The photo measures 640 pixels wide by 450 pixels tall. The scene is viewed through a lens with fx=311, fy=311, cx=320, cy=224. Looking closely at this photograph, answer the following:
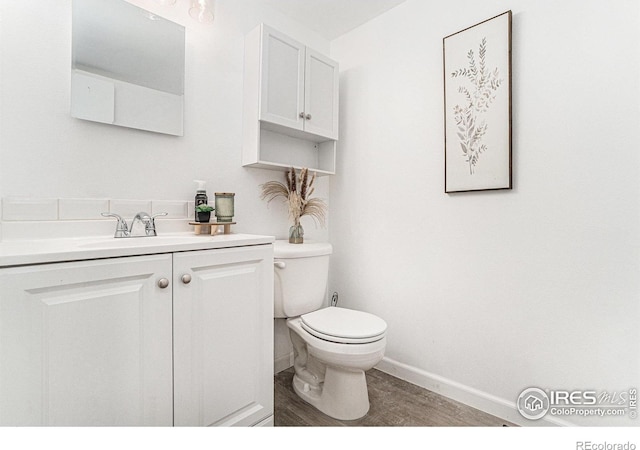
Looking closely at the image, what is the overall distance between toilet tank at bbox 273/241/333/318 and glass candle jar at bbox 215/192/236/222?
0.29m

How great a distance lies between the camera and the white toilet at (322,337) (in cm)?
143

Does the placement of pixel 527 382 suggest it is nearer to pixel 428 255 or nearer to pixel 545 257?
pixel 545 257

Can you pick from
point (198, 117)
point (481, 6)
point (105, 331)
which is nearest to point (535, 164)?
point (481, 6)

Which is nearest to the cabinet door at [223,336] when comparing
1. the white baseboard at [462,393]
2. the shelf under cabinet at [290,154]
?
the shelf under cabinet at [290,154]

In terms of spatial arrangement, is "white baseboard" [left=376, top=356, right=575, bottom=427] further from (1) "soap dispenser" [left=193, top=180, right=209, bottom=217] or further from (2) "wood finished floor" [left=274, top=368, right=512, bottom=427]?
(1) "soap dispenser" [left=193, top=180, right=209, bottom=217]

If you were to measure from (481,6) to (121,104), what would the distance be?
1794 mm

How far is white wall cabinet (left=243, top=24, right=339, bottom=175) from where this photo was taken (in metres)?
1.69

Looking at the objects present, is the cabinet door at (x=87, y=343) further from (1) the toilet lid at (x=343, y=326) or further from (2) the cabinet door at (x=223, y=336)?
(1) the toilet lid at (x=343, y=326)

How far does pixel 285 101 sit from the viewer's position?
5.85ft

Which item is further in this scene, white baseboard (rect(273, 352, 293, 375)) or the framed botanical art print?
white baseboard (rect(273, 352, 293, 375))

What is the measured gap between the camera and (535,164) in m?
1.41

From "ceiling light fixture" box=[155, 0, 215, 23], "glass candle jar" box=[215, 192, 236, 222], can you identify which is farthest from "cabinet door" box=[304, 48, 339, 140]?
"glass candle jar" box=[215, 192, 236, 222]

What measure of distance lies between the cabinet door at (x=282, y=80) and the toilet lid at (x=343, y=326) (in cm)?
108
